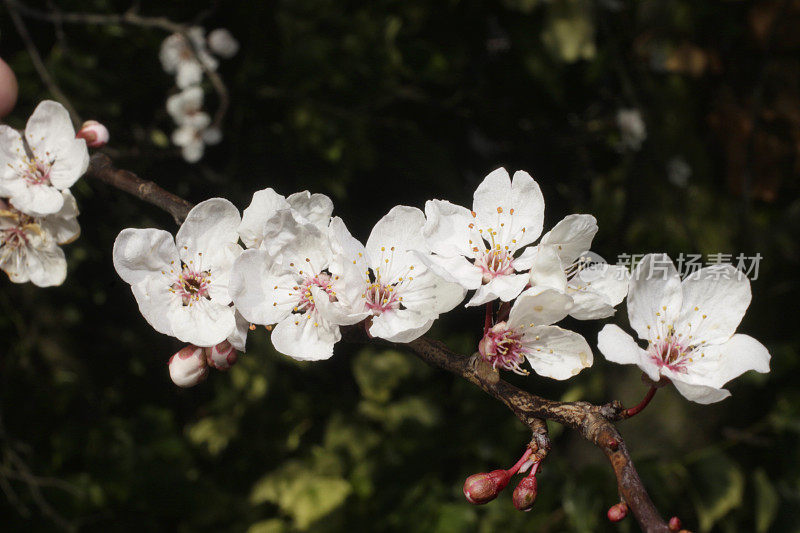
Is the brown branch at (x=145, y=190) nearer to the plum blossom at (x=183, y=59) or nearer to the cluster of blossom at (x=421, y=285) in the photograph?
the cluster of blossom at (x=421, y=285)

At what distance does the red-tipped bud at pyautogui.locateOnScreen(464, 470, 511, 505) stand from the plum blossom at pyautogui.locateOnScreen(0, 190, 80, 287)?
0.78 m

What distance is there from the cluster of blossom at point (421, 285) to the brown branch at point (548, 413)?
1.1 inches

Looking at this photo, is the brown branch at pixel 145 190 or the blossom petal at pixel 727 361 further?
the brown branch at pixel 145 190

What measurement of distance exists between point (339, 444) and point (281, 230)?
149 centimetres

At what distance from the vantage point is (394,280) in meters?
0.95

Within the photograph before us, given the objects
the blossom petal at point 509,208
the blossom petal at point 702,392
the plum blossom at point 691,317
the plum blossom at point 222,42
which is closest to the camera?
the blossom petal at point 702,392

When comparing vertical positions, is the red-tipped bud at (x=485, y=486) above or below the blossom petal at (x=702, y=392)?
below

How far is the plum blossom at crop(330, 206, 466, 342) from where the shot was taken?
0.84 metres

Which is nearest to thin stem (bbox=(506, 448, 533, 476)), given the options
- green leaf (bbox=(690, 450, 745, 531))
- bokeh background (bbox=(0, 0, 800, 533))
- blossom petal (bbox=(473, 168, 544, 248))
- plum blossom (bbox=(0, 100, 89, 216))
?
blossom petal (bbox=(473, 168, 544, 248))

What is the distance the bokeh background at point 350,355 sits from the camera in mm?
1955

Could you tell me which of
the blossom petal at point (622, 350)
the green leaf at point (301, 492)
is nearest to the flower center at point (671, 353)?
the blossom petal at point (622, 350)

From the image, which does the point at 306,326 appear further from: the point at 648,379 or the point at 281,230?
the point at 648,379

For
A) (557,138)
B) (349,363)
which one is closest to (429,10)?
(557,138)

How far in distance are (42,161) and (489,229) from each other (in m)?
0.76
